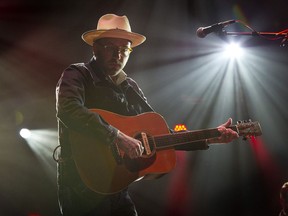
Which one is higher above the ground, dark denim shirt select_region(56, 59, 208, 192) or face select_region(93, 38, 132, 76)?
face select_region(93, 38, 132, 76)

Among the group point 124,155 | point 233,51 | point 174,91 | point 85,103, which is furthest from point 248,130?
point 174,91

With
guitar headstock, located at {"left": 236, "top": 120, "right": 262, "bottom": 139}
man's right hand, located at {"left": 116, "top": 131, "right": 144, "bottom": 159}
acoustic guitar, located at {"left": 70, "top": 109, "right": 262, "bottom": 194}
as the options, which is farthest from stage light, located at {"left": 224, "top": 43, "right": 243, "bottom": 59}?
man's right hand, located at {"left": 116, "top": 131, "right": 144, "bottom": 159}

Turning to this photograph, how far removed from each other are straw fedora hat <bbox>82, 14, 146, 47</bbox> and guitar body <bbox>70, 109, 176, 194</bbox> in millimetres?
715

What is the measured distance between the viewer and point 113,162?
246 centimetres

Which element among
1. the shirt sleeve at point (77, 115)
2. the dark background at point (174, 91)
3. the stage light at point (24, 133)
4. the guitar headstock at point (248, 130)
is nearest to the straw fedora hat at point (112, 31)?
the shirt sleeve at point (77, 115)

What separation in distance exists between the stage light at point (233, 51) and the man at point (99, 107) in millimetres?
4036

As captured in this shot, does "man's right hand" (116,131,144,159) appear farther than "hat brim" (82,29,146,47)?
No

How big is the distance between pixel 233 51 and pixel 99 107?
489 centimetres

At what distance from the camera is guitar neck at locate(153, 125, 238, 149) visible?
2.78 meters

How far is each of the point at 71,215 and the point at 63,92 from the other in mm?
924

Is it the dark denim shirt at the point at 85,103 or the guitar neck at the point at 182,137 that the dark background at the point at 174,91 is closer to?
the dark denim shirt at the point at 85,103

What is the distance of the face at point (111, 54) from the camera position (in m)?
2.78

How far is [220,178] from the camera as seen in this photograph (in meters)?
7.33

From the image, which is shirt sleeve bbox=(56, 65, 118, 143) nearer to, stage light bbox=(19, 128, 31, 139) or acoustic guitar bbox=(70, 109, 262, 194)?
acoustic guitar bbox=(70, 109, 262, 194)
